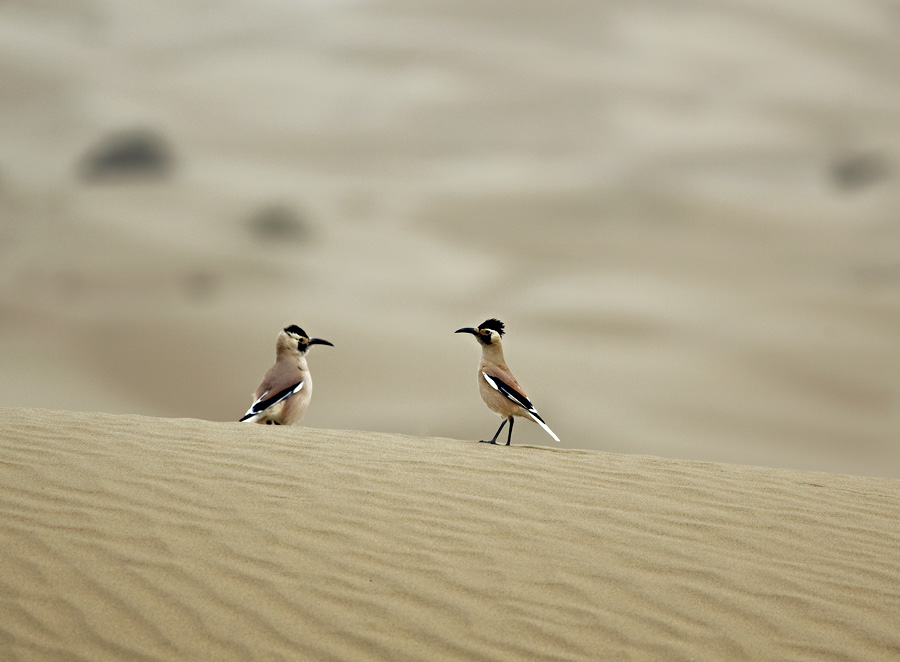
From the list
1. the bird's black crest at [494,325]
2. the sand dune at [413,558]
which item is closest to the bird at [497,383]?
the bird's black crest at [494,325]

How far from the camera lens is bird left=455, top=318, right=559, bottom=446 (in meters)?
8.73

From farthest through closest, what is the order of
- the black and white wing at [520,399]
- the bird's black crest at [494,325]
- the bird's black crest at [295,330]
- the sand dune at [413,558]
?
the bird's black crest at [295,330] → the bird's black crest at [494,325] → the black and white wing at [520,399] → the sand dune at [413,558]

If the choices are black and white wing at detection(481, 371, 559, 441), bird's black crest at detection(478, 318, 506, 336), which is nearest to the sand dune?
black and white wing at detection(481, 371, 559, 441)

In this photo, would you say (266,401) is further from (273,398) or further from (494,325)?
(494,325)

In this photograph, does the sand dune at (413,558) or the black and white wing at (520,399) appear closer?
the sand dune at (413,558)

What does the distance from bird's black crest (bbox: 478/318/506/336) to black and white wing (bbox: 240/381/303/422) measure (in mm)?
2223

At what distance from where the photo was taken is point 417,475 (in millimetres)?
6352

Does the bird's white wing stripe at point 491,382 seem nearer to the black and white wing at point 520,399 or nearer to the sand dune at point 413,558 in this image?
the black and white wing at point 520,399

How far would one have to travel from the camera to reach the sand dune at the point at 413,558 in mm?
4180

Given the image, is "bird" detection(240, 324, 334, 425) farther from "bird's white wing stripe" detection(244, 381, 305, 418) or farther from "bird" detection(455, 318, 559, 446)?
"bird" detection(455, 318, 559, 446)

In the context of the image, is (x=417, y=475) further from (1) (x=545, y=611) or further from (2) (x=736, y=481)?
(2) (x=736, y=481)

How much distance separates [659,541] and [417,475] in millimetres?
1886

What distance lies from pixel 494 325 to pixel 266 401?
2657mm

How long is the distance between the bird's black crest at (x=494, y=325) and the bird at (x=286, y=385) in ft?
6.40
